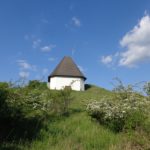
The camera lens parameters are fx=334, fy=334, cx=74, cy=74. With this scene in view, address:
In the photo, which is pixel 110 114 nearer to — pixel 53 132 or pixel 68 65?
pixel 53 132

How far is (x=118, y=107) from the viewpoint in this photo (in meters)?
11.8

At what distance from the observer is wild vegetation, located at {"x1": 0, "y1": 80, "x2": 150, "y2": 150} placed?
8227 millimetres

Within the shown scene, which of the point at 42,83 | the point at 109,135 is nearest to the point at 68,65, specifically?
the point at 42,83

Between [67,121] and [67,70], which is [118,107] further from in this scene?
[67,70]

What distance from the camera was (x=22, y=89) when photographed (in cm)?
1202

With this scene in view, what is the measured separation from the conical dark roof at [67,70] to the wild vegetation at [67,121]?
44.3 metres

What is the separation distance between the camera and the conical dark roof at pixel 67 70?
194ft

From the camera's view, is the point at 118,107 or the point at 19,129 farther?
the point at 118,107

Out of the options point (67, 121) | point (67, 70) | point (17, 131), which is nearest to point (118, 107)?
point (67, 121)

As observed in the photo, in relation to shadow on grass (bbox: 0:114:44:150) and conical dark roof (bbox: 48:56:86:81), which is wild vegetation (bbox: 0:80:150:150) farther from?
conical dark roof (bbox: 48:56:86:81)

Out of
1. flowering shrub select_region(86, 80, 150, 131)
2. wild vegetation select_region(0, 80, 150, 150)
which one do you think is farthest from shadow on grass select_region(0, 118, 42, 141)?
flowering shrub select_region(86, 80, 150, 131)

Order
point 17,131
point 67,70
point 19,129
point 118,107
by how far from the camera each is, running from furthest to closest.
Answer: point 67,70 < point 118,107 < point 19,129 < point 17,131

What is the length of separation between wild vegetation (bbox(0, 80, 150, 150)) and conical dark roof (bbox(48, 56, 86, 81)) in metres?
44.3

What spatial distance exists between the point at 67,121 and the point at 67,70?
48146 mm
